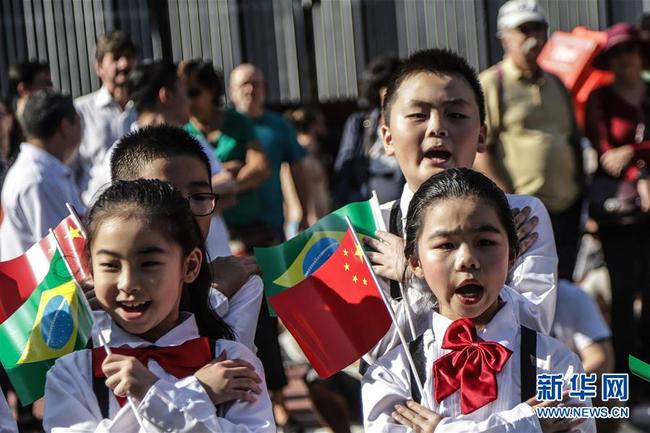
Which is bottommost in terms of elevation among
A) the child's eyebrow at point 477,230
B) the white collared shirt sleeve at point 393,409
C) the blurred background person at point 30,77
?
the white collared shirt sleeve at point 393,409

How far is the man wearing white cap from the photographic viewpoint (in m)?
6.71

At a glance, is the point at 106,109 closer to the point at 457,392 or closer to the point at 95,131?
the point at 95,131

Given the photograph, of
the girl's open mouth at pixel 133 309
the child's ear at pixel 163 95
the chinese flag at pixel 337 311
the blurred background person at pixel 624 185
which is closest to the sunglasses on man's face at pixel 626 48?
the blurred background person at pixel 624 185

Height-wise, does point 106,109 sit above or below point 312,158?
above

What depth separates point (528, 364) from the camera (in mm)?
3609

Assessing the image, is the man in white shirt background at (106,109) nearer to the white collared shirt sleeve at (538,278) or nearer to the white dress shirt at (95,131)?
the white dress shirt at (95,131)

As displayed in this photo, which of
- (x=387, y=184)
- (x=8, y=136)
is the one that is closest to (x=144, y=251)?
(x=387, y=184)

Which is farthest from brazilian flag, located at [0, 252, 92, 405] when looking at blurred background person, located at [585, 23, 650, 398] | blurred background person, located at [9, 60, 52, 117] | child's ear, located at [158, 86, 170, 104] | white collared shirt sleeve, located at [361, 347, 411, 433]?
blurred background person, located at [9, 60, 52, 117]

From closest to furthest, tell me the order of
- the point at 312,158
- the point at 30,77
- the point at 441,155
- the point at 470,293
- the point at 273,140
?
1. the point at 470,293
2. the point at 441,155
3. the point at 273,140
4. the point at 30,77
5. the point at 312,158

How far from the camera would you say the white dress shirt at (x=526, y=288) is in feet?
12.8

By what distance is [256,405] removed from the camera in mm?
3674

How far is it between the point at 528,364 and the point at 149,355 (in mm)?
952

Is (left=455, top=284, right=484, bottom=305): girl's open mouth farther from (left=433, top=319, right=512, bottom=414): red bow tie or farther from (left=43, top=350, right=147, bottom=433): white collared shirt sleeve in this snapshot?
(left=43, top=350, right=147, bottom=433): white collared shirt sleeve

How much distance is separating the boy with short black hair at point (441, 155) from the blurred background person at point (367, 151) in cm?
250
